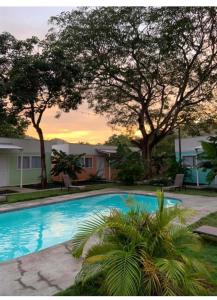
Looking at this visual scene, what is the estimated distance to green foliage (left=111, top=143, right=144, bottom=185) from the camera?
70.4 ft

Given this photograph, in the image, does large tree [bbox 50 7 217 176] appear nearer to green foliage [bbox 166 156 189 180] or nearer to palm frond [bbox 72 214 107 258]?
green foliage [bbox 166 156 189 180]

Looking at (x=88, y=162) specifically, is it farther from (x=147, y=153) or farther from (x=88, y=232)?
(x=88, y=232)

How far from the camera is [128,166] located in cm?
2153

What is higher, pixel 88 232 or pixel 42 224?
pixel 88 232

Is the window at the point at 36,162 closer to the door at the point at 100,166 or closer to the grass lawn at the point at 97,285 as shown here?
the door at the point at 100,166

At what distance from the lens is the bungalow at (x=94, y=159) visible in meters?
25.6

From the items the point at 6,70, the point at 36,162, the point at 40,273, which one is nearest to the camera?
the point at 40,273

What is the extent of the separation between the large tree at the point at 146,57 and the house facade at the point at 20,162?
6580mm

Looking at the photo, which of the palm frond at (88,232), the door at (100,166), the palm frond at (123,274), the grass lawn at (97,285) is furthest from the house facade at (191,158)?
the palm frond at (123,274)

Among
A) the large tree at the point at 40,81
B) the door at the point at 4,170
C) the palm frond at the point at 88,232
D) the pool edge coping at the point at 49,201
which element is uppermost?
the large tree at the point at 40,81

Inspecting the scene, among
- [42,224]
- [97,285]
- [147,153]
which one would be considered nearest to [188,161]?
[147,153]

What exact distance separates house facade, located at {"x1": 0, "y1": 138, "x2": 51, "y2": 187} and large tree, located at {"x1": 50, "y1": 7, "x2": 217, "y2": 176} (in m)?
6.58

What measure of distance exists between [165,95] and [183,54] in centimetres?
472

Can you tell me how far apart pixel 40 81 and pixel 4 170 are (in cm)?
771
